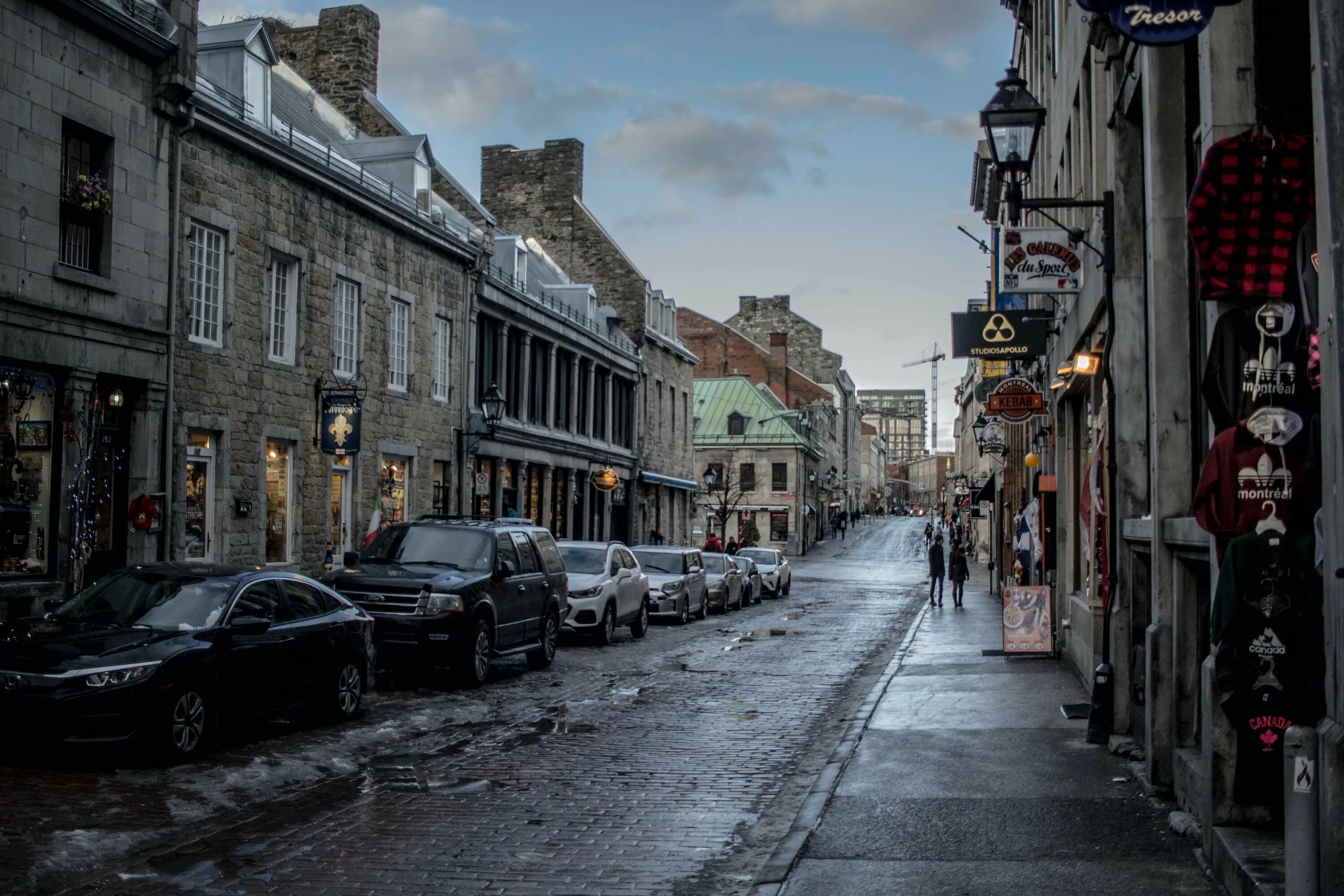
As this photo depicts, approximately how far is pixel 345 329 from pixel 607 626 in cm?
746

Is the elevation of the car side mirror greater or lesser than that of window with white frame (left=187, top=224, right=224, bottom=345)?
lesser

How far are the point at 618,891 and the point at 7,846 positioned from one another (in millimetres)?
3325

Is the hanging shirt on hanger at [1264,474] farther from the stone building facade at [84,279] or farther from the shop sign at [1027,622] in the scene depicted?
the stone building facade at [84,279]

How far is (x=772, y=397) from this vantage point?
254ft

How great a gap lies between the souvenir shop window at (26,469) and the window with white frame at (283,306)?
5.74m

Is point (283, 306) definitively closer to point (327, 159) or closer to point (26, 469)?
point (327, 159)

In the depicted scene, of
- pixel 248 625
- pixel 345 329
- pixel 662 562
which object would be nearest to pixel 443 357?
pixel 345 329

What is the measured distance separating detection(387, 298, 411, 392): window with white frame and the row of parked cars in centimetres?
832

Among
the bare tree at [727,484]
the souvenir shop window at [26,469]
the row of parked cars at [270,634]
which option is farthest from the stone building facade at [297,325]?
the bare tree at [727,484]

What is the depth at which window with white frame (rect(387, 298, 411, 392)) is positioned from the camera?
2562cm

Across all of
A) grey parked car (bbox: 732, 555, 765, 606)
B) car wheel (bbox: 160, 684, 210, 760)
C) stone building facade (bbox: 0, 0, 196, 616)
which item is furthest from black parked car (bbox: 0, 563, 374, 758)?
grey parked car (bbox: 732, 555, 765, 606)

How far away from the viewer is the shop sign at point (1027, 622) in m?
17.9

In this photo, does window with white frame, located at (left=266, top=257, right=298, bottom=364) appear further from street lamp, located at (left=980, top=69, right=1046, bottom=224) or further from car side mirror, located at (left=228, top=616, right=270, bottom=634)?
street lamp, located at (left=980, top=69, right=1046, bottom=224)

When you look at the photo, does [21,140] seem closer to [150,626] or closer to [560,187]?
[150,626]
